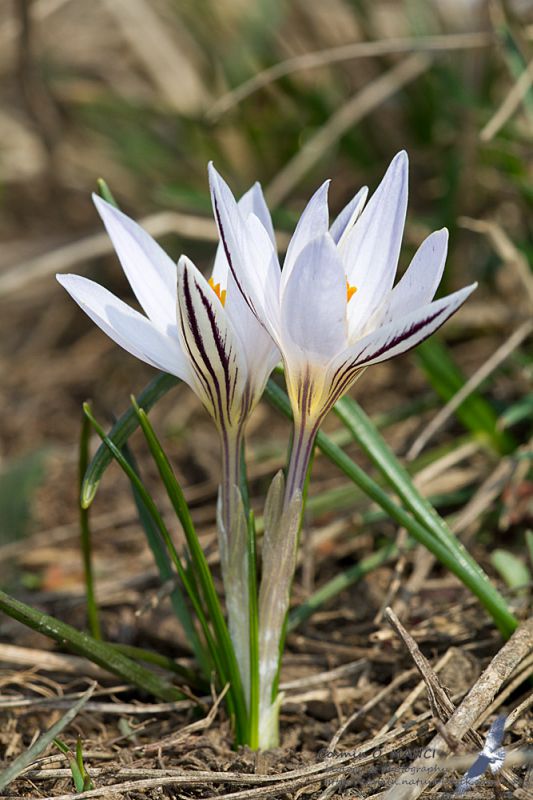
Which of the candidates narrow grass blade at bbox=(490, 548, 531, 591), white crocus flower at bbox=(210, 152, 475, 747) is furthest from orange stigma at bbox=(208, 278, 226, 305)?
narrow grass blade at bbox=(490, 548, 531, 591)

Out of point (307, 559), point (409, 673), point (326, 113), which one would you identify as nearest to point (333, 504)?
point (307, 559)

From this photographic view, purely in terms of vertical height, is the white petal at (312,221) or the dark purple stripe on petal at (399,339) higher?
the white petal at (312,221)

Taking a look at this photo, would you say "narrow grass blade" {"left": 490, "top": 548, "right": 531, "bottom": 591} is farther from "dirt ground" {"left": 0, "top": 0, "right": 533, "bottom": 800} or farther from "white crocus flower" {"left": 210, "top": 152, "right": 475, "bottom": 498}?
"white crocus flower" {"left": 210, "top": 152, "right": 475, "bottom": 498}

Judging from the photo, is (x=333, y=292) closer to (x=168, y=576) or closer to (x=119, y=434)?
(x=119, y=434)

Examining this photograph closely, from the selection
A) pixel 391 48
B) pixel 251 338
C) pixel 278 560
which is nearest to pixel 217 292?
pixel 251 338

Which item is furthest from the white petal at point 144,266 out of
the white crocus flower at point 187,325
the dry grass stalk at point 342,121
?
the dry grass stalk at point 342,121

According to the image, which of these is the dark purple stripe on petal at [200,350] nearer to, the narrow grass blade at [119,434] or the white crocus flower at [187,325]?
the white crocus flower at [187,325]
